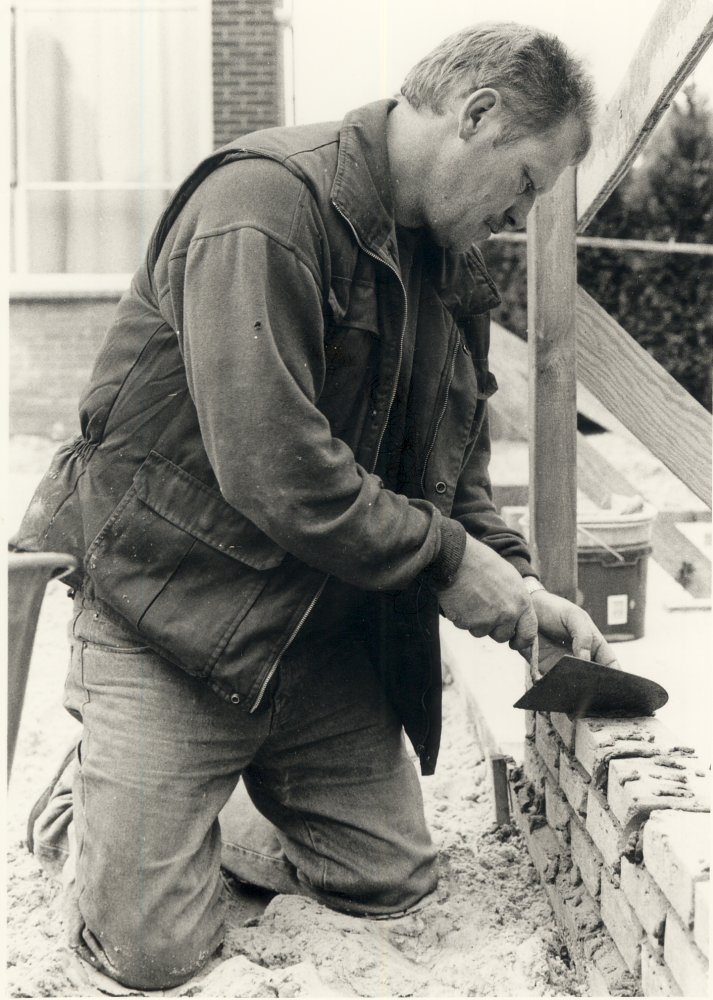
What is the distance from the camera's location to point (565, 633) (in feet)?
7.33

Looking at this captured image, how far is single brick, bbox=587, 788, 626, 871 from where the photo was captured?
1.79m

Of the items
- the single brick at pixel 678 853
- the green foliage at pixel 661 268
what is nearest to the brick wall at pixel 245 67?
the green foliage at pixel 661 268

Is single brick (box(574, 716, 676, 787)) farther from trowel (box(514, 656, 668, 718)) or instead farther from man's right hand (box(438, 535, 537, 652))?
man's right hand (box(438, 535, 537, 652))

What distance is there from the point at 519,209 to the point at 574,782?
1252 mm

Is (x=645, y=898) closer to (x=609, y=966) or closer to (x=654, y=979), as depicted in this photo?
(x=654, y=979)

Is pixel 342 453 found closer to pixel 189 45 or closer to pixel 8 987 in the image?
pixel 8 987

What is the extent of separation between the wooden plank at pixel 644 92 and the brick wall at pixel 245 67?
223 inches

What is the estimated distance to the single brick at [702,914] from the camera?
1.37m

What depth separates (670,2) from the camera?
1933 mm

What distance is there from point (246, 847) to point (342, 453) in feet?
3.88

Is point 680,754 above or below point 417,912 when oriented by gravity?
above

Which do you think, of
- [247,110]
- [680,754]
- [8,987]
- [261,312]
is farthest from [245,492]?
[247,110]

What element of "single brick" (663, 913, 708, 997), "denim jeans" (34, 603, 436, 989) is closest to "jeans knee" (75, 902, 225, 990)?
"denim jeans" (34, 603, 436, 989)

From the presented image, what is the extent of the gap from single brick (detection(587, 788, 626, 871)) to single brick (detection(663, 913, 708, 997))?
23 cm
